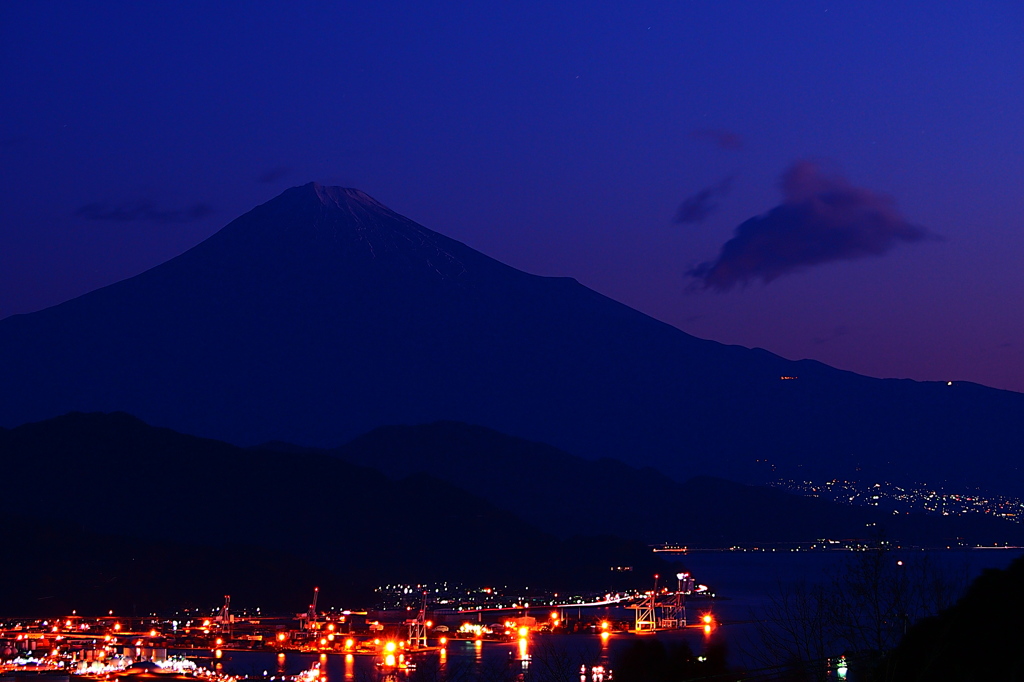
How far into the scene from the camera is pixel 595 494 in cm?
14600

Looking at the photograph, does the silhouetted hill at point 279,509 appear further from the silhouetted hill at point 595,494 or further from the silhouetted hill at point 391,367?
the silhouetted hill at point 391,367

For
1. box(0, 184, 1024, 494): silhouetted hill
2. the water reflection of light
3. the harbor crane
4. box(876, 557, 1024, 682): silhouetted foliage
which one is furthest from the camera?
box(0, 184, 1024, 494): silhouetted hill

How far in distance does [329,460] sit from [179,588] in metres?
38.4

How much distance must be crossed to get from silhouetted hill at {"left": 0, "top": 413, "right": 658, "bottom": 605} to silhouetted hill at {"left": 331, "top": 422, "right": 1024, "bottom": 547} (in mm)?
22622

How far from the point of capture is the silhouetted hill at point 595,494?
135750 millimetres

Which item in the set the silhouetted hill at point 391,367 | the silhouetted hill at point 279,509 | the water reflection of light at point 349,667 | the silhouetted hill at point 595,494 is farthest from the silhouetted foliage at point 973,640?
the silhouetted hill at point 391,367

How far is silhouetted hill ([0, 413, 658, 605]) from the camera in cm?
9594

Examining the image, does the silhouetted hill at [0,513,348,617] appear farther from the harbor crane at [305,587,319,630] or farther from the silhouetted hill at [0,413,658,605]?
the harbor crane at [305,587,319,630]

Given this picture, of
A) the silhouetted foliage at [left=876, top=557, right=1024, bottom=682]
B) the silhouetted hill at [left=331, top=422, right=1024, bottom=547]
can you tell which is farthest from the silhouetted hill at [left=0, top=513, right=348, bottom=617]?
the silhouetted foliage at [left=876, top=557, right=1024, bottom=682]

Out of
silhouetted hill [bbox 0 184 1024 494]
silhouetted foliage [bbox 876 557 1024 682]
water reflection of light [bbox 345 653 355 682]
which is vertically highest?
silhouetted hill [bbox 0 184 1024 494]

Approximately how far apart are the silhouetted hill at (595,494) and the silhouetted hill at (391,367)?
18735mm

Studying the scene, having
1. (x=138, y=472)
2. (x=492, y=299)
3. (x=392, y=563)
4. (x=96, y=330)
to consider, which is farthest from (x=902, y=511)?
(x=96, y=330)

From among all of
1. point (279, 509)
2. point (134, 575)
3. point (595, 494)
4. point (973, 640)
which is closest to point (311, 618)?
point (134, 575)

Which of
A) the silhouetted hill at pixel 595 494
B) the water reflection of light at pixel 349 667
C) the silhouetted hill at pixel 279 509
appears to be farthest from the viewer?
the silhouetted hill at pixel 595 494
